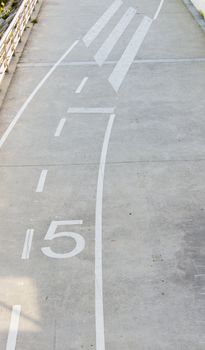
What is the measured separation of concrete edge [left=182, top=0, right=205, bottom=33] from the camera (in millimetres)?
26828

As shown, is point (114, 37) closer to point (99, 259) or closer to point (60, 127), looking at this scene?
point (60, 127)

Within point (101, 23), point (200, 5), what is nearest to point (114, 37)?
point (101, 23)

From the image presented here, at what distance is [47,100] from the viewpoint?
19.4 meters

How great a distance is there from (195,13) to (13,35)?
9.91m

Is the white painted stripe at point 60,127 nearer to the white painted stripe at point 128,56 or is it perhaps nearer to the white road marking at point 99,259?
the white road marking at point 99,259

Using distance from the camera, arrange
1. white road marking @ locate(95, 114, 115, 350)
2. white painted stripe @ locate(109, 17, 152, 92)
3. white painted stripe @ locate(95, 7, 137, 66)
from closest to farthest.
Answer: white road marking @ locate(95, 114, 115, 350), white painted stripe @ locate(109, 17, 152, 92), white painted stripe @ locate(95, 7, 137, 66)

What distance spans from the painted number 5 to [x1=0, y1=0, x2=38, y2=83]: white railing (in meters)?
9.63

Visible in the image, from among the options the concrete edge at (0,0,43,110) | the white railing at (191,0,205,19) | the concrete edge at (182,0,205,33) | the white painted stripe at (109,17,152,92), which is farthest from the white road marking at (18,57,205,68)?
the white railing at (191,0,205,19)

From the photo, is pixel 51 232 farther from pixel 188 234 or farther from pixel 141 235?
pixel 188 234

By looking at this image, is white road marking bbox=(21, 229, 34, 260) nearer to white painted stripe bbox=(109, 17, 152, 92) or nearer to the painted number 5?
the painted number 5

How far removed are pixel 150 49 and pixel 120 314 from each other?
52.0 ft

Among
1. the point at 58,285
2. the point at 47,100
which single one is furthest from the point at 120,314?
the point at 47,100

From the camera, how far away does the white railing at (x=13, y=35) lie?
21.4 m

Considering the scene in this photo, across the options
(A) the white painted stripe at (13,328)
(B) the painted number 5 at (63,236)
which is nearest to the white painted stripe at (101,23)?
(B) the painted number 5 at (63,236)
